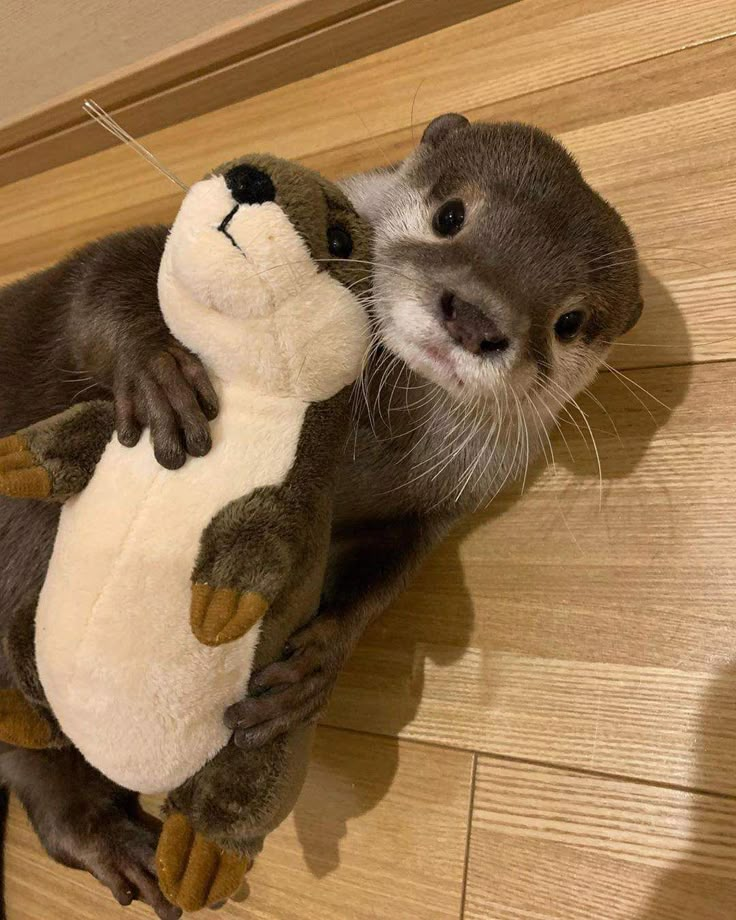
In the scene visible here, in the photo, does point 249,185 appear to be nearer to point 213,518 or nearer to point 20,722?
point 213,518

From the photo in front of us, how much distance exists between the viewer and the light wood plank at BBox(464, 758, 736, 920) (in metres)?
0.92

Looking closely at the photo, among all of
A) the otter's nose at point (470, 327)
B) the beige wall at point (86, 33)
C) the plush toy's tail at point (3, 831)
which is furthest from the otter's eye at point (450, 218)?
the plush toy's tail at point (3, 831)

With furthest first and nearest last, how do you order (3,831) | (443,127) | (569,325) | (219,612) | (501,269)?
1. (3,831)
2. (443,127)
3. (569,325)
4. (501,269)
5. (219,612)

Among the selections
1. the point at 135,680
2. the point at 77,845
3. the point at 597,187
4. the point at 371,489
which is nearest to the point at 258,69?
the point at 597,187

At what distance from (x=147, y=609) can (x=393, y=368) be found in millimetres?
468

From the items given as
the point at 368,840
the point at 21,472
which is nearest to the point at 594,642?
the point at 368,840

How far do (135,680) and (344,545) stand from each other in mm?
434

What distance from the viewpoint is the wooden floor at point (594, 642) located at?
3.16ft

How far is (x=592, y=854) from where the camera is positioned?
973 millimetres

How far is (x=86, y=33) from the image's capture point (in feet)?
4.74

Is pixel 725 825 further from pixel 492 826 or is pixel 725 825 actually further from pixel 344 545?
pixel 344 545

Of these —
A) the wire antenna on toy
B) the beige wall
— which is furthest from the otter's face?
the beige wall

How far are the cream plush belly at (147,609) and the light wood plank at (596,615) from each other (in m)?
0.46

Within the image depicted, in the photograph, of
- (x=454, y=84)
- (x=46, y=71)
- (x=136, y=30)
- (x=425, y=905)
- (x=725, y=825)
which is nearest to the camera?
(x=725, y=825)
